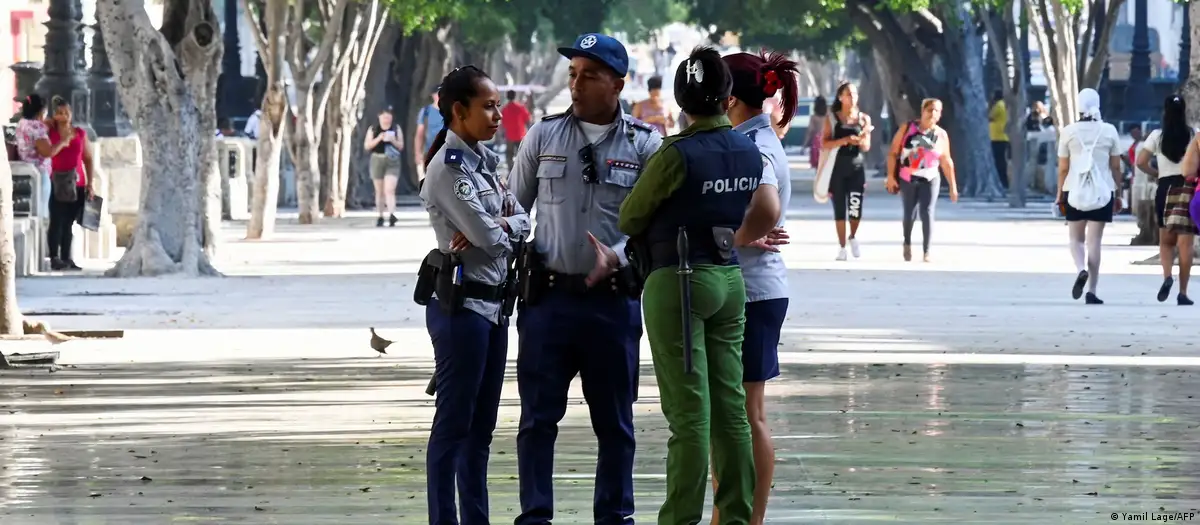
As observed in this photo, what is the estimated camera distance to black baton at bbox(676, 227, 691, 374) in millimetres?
7402

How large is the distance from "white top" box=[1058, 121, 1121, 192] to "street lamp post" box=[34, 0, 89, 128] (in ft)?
40.9

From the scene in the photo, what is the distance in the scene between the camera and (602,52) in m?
7.62

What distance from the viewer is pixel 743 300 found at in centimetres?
768

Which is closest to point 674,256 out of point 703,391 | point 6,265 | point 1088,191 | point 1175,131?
point 703,391

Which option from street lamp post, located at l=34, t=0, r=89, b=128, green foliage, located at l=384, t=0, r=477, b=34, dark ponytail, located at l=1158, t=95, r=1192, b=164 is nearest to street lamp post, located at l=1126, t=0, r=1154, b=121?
green foliage, located at l=384, t=0, r=477, b=34

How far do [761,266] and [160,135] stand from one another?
14454 mm

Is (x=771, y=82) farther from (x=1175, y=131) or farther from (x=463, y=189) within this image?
(x=1175, y=131)

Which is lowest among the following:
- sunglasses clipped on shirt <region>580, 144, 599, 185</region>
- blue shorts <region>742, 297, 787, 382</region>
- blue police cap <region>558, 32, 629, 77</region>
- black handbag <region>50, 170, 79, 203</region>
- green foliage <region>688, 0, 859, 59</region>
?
black handbag <region>50, 170, 79, 203</region>

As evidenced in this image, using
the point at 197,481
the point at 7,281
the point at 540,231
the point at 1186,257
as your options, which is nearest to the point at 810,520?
the point at 540,231

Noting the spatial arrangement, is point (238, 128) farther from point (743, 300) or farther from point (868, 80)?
point (743, 300)

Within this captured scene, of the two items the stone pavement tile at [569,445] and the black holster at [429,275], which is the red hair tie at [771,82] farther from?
the stone pavement tile at [569,445]

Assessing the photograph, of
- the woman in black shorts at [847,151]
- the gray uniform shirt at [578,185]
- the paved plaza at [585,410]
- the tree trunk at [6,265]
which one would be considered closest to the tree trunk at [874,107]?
the woman in black shorts at [847,151]

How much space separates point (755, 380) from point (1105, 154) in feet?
37.6

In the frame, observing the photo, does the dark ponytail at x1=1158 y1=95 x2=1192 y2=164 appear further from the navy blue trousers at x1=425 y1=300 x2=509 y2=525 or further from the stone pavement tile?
the navy blue trousers at x1=425 y1=300 x2=509 y2=525
